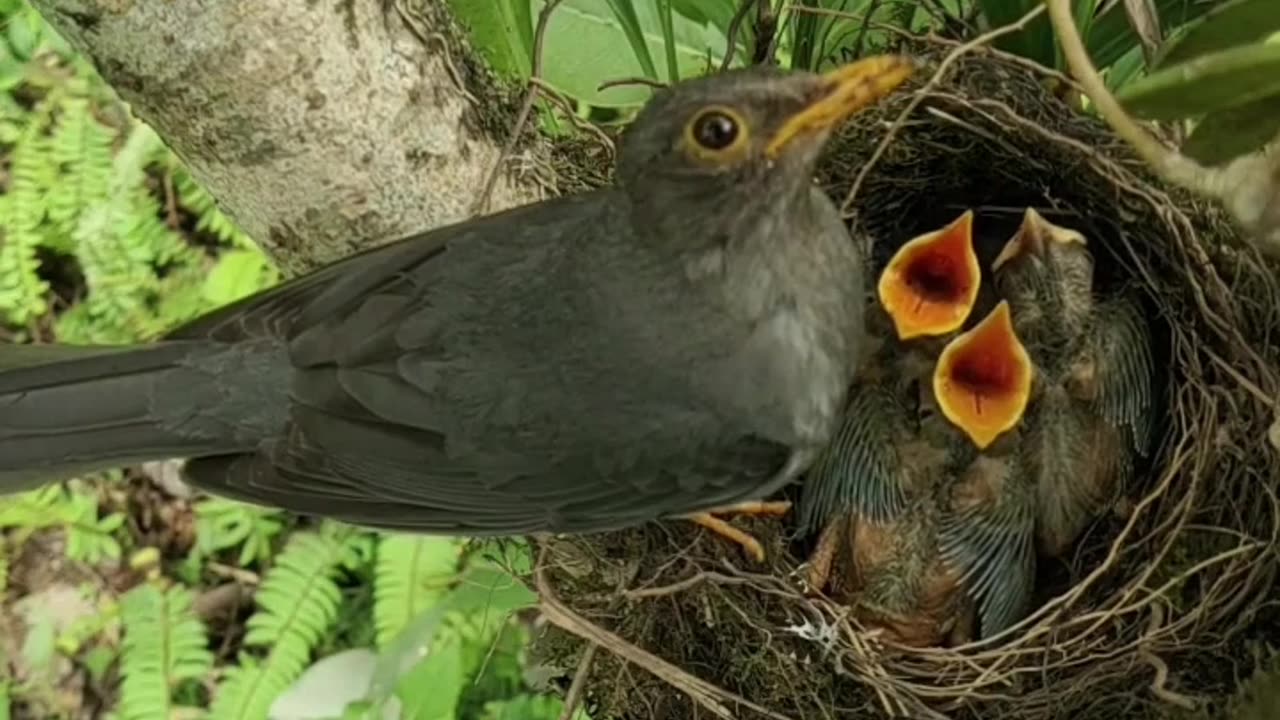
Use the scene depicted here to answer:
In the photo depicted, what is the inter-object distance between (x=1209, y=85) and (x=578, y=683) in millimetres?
893

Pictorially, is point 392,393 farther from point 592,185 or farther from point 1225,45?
point 1225,45

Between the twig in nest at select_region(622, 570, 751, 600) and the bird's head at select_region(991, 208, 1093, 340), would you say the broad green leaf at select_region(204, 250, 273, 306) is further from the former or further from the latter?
the bird's head at select_region(991, 208, 1093, 340)

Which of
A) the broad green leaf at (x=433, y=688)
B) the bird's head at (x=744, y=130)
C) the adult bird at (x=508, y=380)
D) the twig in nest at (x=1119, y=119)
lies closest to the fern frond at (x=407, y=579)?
the broad green leaf at (x=433, y=688)

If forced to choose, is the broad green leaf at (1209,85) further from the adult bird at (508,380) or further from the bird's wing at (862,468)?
the bird's wing at (862,468)

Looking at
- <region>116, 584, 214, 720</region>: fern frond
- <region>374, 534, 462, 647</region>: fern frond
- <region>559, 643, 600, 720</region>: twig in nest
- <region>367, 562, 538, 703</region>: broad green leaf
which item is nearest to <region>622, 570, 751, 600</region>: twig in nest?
<region>559, 643, 600, 720</region>: twig in nest

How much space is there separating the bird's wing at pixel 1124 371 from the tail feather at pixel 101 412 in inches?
35.2

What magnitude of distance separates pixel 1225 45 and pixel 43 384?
42.9 inches

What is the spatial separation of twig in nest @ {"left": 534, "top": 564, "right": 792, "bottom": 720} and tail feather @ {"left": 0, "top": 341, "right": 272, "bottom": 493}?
1.14 feet

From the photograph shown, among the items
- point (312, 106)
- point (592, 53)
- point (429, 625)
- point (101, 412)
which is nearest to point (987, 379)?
point (592, 53)

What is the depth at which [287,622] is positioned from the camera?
2504 millimetres

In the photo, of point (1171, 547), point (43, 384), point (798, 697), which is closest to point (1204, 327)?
point (1171, 547)

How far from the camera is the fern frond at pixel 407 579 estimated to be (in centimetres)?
241

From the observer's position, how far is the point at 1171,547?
1.65m

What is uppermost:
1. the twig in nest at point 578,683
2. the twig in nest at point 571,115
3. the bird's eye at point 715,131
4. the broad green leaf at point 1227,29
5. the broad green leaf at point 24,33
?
the broad green leaf at point 1227,29
